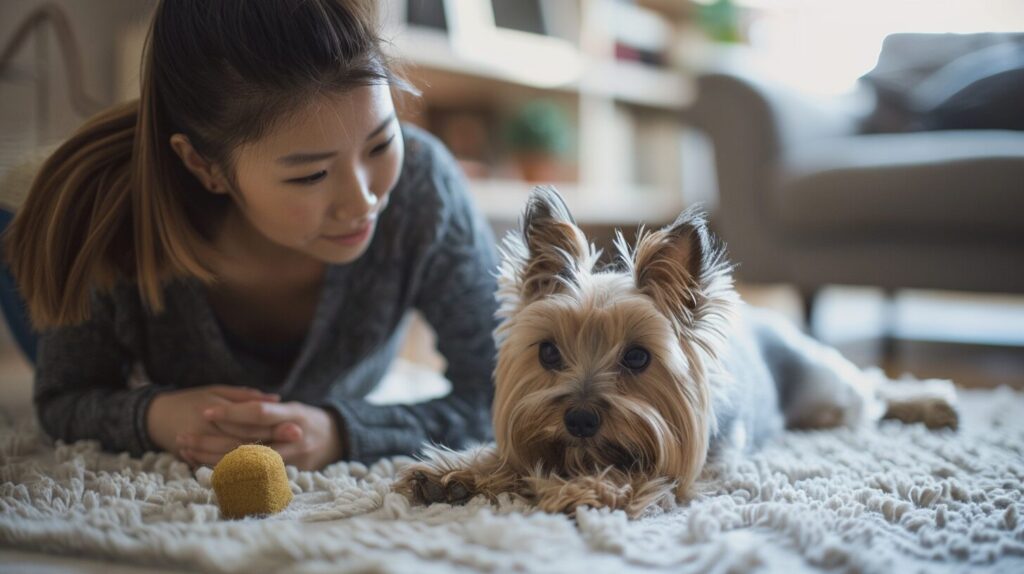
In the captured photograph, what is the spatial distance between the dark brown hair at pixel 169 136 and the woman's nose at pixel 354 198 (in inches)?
4.9

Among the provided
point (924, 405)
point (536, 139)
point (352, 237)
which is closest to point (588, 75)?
point (536, 139)

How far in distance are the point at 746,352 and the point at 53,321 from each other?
112 centimetres

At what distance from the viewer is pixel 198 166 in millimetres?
1266

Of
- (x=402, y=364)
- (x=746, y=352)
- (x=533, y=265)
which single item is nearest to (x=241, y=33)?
(x=533, y=265)

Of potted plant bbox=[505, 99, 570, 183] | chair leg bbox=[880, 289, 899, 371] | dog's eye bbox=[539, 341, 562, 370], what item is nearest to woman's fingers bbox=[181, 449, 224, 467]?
dog's eye bbox=[539, 341, 562, 370]

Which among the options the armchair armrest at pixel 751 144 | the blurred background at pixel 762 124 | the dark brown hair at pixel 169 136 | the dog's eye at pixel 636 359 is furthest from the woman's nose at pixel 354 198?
the armchair armrest at pixel 751 144

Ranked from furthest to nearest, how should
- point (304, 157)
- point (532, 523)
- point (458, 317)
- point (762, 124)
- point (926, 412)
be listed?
point (762, 124), point (926, 412), point (458, 317), point (304, 157), point (532, 523)

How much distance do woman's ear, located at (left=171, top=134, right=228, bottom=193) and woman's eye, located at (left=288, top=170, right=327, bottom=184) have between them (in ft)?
0.51

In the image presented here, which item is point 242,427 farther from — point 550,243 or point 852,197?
point 852,197

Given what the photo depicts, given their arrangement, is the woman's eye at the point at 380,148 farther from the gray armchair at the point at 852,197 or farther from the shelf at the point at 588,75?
the gray armchair at the point at 852,197

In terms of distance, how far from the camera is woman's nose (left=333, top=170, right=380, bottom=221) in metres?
1.20

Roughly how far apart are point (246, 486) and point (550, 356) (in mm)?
421

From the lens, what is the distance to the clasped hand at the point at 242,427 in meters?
1.20

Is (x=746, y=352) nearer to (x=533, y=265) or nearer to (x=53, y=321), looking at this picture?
(x=533, y=265)
